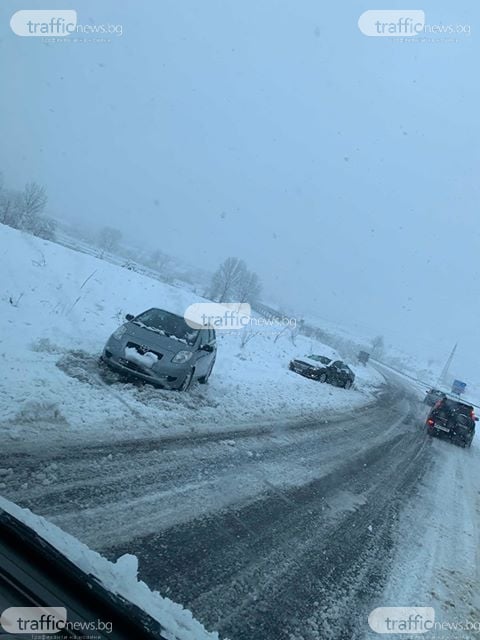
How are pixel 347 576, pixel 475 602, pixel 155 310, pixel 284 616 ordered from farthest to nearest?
1. pixel 155 310
2. pixel 475 602
3. pixel 347 576
4. pixel 284 616

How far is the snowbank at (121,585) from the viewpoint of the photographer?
7.11 feet

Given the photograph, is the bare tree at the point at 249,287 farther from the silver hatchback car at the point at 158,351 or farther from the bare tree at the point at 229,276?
the silver hatchback car at the point at 158,351

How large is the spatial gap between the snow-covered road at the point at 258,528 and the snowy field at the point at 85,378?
24.2 inches

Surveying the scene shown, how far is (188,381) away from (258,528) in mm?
4686

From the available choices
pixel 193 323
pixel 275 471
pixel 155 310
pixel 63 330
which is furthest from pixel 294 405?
pixel 63 330

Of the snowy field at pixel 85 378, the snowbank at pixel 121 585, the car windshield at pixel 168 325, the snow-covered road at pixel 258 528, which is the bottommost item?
the snowy field at pixel 85 378

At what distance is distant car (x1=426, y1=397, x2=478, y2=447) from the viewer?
591 inches

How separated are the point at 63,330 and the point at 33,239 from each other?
11512 millimetres

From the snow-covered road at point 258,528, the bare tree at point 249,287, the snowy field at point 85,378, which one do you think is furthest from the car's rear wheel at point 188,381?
the bare tree at point 249,287

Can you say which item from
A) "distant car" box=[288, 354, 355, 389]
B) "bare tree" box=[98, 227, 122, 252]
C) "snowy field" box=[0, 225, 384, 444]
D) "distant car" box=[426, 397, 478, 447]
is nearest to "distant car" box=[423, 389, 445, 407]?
"distant car" box=[288, 354, 355, 389]

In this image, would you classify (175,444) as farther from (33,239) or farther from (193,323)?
(33,239)

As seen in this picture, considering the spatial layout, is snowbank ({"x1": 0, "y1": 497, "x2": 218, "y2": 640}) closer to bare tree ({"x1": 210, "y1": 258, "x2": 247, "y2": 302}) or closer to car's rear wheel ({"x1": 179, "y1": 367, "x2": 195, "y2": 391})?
car's rear wheel ({"x1": 179, "y1": 367, "x2": 195, "y2": 391})

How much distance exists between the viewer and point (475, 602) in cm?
419

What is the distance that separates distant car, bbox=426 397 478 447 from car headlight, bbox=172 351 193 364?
10636 mm
